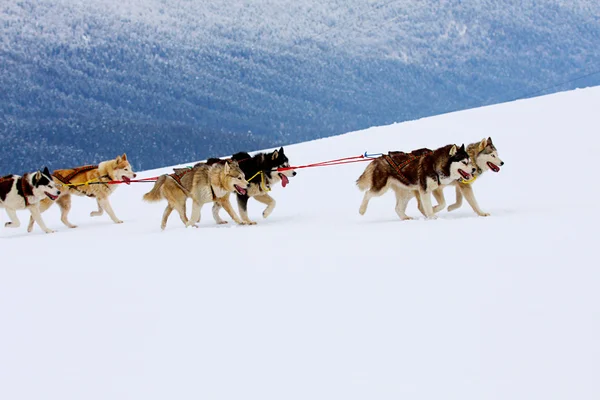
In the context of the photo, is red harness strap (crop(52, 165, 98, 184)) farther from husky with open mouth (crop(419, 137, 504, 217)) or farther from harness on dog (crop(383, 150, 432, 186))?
husky with open mouth (crop(419, 137, 504, 217))

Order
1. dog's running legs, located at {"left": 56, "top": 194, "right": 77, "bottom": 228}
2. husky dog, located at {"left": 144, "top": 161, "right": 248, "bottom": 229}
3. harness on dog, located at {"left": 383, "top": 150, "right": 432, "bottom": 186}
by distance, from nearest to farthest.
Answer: harness on dog, located at {"left": 383, "top": 150, "right": 432, "bottom": 186} < husky dog, located at {"left": 144, "top": 161, "right": 248, "bottom": 229} < dog's running legs, located at {"left": 56, "top": 194, "right": 77, "bottom": 228}

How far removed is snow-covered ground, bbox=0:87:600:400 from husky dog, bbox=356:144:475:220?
13.5 inches

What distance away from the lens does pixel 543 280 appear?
496 cm

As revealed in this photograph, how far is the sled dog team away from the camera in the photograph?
8102 millimetres

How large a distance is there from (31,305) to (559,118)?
1215 cm

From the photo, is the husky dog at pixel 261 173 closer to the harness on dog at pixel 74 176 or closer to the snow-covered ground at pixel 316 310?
the snow-covered ground at pixel 316 310

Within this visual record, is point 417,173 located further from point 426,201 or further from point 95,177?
point 95,177

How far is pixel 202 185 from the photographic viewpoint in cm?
901


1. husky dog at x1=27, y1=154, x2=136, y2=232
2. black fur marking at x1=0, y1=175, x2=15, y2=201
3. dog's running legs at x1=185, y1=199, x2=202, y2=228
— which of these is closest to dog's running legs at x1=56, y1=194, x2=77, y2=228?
husky dog at x1=27, y1=154, x2=136, y2=232

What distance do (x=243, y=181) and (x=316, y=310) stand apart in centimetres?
441

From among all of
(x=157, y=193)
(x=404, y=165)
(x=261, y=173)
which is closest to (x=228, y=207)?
(x=261, y=173)

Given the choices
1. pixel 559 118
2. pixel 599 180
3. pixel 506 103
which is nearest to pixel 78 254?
pixel 599 180

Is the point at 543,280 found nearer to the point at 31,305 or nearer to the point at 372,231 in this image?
the point at 372,231

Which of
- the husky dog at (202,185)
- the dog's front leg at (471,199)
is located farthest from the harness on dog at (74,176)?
the dog's front leg at (471,199)
